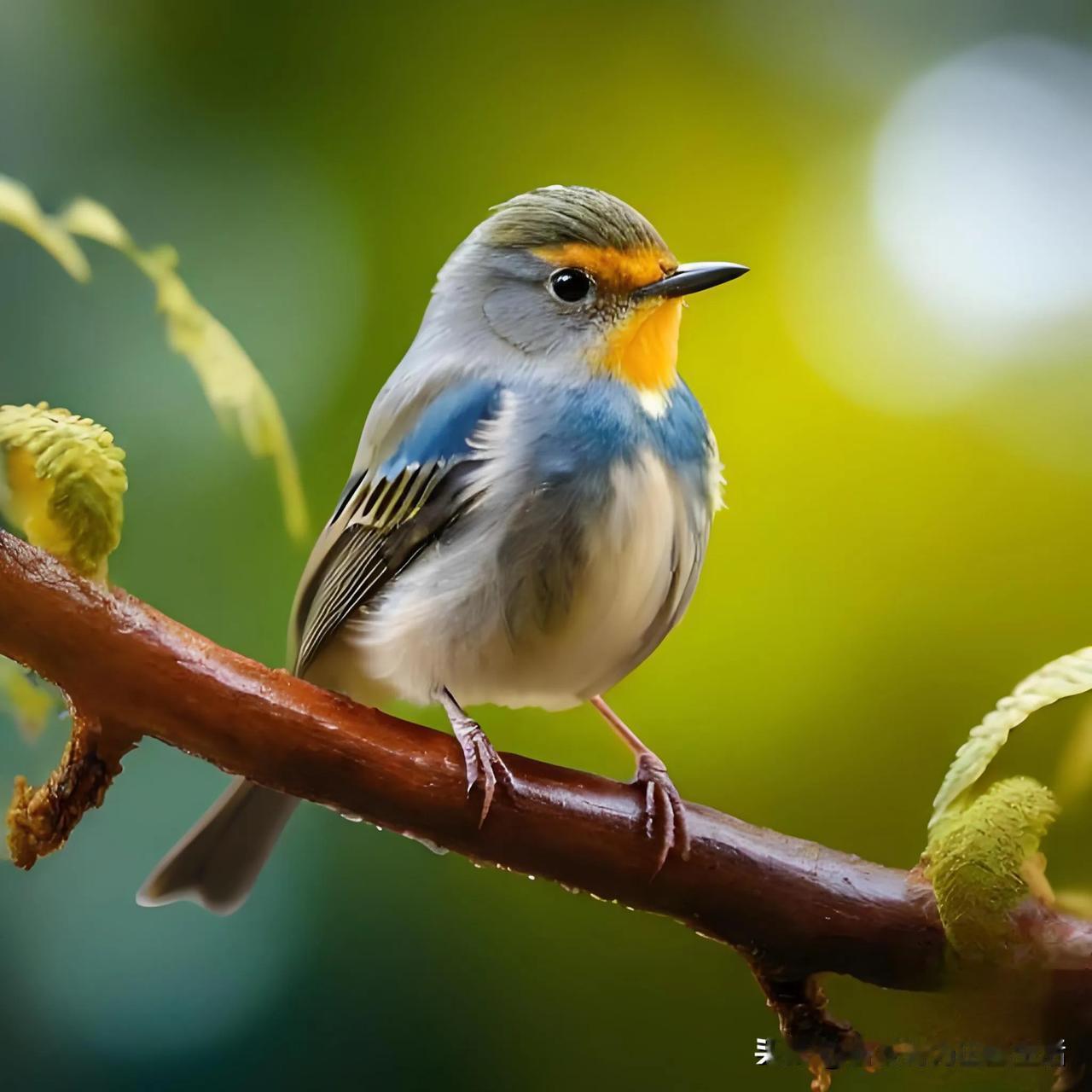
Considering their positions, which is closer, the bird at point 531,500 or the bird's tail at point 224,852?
the bird at point 531,500

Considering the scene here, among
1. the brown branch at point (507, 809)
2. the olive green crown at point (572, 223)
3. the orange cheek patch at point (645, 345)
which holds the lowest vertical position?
A: the brown branch at point (507, 809)

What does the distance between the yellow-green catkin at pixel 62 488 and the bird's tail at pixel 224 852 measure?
0.26 m

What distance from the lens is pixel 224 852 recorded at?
969 millimetres

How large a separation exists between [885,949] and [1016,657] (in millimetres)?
383

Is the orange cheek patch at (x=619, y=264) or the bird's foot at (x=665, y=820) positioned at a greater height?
the orange cheek patch at (x=619, y=264)

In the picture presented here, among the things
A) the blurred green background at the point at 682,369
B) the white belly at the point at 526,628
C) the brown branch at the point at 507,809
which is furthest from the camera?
the blurred green background at the point at 682,369

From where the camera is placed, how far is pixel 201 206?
105cm

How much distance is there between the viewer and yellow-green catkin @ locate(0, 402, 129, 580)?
795 mm

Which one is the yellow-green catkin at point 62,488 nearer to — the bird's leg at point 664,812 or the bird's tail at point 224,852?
the bird's tail at point 224,852

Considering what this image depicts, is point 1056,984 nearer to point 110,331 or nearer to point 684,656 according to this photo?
point 684,656

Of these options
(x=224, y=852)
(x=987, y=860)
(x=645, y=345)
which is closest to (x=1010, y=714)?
(x=987, y=860)

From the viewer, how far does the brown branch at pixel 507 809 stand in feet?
2.49

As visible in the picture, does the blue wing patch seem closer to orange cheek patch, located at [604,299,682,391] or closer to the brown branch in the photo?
orange cheek patch, located at [604,299,682,391]

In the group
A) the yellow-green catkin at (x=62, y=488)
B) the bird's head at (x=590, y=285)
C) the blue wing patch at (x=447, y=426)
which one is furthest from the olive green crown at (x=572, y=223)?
the yellow-green catkin at (x=62, y=488)
